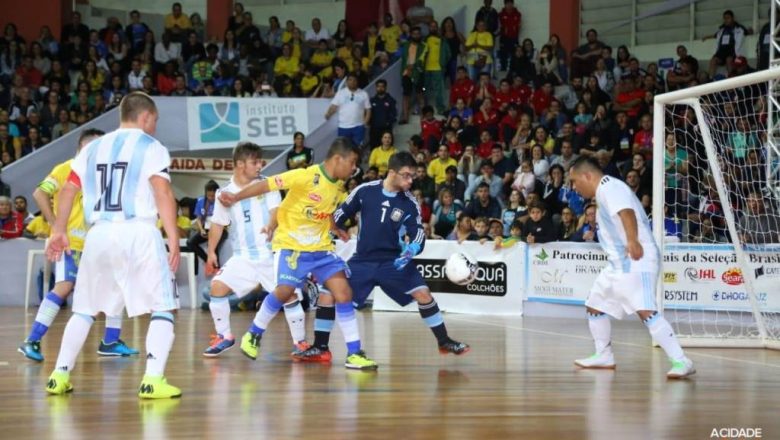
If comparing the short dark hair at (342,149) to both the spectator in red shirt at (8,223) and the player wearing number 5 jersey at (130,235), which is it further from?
the spectator in red shirt at (8,223)

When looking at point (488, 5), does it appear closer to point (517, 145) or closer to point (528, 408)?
point (517, 145)

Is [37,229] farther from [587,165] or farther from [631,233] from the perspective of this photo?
[631,233]

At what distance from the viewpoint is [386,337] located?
13.3 meters

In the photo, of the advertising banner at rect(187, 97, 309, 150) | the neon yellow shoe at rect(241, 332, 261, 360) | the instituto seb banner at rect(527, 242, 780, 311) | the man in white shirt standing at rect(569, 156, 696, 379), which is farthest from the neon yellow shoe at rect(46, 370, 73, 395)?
the advertising banner at rect(187, 97, 309, 150)

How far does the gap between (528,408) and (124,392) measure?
9.29 ft

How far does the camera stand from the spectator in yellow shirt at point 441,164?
68.4ft

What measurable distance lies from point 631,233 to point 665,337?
3.09ft

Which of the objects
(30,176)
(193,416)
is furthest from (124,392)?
(30,176)

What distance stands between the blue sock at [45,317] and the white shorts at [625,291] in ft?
16.0

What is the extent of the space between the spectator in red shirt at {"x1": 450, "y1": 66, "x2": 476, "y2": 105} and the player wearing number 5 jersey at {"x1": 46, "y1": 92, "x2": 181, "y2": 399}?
15851 millimetres

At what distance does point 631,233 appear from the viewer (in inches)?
372

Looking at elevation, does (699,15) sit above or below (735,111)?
above

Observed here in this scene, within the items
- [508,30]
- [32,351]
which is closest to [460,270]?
[32,351]

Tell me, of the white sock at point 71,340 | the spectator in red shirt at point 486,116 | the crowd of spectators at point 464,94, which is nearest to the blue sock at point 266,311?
the white sock at point 71,340
